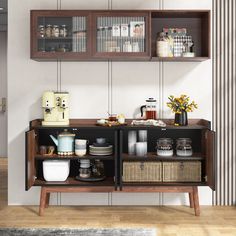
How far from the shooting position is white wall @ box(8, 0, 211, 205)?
4441 mm

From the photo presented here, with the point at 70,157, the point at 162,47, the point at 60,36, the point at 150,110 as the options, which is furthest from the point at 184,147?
the point at 60,36

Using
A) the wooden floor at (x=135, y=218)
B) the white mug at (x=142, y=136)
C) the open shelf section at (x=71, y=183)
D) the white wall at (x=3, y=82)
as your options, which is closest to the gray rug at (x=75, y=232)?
the wooden floor at (x=135, y=218)

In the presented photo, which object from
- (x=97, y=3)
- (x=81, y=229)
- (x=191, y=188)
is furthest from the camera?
(x=97, y=3)

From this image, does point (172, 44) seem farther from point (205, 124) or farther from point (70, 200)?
point (70, 200)

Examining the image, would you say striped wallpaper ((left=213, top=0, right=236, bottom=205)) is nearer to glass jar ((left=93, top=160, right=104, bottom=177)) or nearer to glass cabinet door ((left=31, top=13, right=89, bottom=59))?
glass jar ((left=93, top=160, right=104, bottom=177))

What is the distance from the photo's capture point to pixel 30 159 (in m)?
3.97

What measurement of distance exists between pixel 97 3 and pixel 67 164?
5.33ft

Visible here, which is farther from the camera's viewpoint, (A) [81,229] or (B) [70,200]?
(B) [70,200]

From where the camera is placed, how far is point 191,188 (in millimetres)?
4148

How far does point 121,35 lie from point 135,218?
67.1 inches

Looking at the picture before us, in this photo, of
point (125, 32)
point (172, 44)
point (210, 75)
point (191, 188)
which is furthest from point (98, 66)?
point (191, 188)

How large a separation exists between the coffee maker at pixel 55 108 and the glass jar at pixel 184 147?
43.1 inches

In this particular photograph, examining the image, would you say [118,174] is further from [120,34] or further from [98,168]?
[120,34]

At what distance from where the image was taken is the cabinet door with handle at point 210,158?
3.85 m
